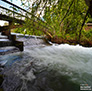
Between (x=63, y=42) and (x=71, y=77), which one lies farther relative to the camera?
(x=63, y=42)

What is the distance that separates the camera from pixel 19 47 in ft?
17.7

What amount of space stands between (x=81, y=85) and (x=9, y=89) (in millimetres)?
2054

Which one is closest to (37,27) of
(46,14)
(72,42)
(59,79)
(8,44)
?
(46,14)

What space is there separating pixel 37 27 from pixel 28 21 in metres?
0.51

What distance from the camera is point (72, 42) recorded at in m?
8.70

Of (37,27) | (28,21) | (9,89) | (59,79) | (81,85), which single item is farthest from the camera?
(37,27)

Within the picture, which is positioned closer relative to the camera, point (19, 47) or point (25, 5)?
point (25, 5)

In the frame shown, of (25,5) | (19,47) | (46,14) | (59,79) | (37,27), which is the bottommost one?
(59,79)

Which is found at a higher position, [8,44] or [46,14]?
[46,14]

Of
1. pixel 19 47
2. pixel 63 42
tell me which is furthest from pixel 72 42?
pixel 19 47

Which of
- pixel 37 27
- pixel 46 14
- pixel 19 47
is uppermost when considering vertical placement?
pixel 46 14

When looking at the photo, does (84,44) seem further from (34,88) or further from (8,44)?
(8,44)

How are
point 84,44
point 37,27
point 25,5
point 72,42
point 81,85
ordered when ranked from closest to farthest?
point 81,85 → point 25,5 → point 37,27 → point 84,44 → point 72,42

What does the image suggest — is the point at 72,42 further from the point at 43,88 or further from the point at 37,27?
the point at 43,88
